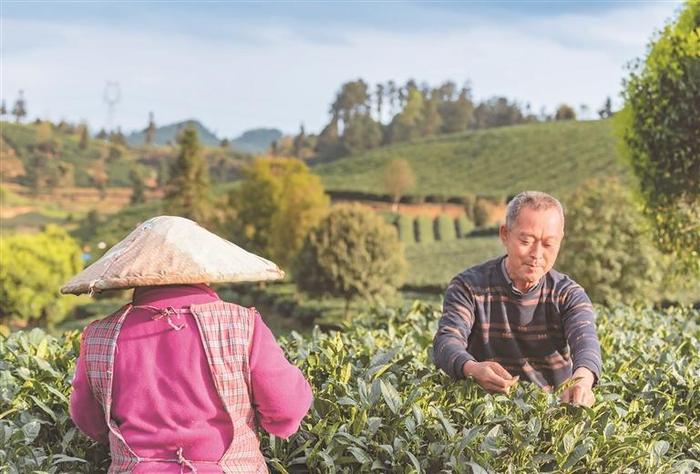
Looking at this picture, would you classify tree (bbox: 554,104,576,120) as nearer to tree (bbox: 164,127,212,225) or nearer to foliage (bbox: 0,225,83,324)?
tree (bbox: 164,127,212,225)

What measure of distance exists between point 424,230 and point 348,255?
3786 centimetres

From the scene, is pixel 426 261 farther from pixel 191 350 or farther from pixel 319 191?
pixel 191 350

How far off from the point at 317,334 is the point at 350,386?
1.71m

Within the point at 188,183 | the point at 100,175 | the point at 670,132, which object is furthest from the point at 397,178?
the point at 670,132

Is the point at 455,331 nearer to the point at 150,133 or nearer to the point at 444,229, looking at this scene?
the point at 444,229

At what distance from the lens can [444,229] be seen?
62.7 metres

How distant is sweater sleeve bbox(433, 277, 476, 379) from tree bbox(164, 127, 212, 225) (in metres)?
43.7

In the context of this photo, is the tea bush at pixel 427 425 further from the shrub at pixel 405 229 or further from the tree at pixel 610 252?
the shrub at pixel 405 229

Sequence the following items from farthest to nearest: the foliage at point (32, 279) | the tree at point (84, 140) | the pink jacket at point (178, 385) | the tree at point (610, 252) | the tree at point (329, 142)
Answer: the tree at point (329, 142) < the tree at point (84, 140) < the foliage at point (32, 279) < the tree at point (610, 252) < the pink jacket at point (178, 385)

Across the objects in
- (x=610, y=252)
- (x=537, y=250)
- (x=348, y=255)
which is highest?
(x=537, y=250)

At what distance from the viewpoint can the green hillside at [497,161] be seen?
291 ft

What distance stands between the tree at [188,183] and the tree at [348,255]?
22.8 metres

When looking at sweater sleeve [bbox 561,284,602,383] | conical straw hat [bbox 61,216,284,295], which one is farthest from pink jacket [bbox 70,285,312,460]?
sweater sleeve [bbox 561,284,602,383]

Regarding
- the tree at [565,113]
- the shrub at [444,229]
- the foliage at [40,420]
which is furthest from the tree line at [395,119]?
the foliage at [40,420]
